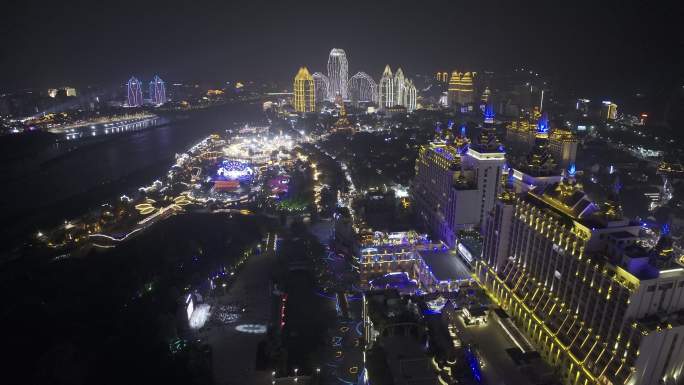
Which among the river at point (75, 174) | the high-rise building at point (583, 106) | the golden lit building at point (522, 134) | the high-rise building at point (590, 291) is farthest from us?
the high-rise building at point (583, 106)

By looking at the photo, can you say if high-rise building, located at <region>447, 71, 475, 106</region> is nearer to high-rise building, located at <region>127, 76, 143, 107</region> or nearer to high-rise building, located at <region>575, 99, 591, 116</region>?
high-rise building, located at <region>575, 99, 591, 116</region>

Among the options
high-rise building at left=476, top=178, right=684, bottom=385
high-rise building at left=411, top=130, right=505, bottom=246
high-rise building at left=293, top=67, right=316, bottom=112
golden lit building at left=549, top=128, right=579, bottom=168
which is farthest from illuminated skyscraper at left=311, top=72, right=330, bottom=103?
high-rise building at left=476, top=178, right=684, bottom=385

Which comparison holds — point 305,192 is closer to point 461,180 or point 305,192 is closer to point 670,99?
point 461,180

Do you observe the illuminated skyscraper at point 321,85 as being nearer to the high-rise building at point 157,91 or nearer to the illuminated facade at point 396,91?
the illuminated facade at point 396,91

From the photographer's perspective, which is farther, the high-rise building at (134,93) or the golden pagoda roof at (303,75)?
the high-rise building at (134,93)

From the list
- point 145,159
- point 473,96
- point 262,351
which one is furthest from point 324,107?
point 262,351

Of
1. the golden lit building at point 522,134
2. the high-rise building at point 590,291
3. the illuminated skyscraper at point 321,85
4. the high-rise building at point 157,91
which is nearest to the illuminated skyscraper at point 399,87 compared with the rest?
the illuminated skyscraper at point 321,85
